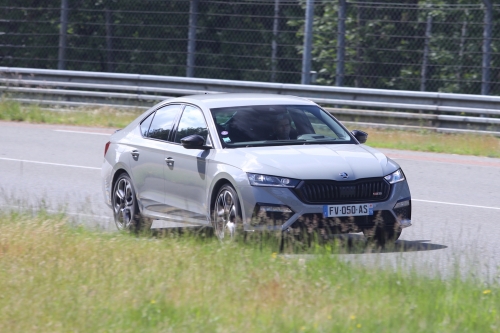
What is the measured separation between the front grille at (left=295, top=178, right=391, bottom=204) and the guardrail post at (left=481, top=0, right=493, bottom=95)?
1153 centimetres

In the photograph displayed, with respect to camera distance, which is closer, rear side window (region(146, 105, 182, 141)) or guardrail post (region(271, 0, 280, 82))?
rear side window (region(146, 105, 182, 141))

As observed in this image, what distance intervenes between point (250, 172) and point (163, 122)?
6.61 ft

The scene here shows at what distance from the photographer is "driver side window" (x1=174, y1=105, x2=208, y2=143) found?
9391 mm

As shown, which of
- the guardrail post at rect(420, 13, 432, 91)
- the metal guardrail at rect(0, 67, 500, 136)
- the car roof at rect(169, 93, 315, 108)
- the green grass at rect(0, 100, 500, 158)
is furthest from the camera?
the guardrail post at rect(420, 13, 432, 91)

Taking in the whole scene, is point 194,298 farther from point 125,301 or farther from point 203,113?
point 203,113

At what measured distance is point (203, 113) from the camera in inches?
373

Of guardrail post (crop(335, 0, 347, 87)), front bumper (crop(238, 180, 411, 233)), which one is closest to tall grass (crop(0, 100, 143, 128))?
guardrail post (crop(335, 0, 347, 87))

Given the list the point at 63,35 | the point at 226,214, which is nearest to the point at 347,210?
the point at 226,214

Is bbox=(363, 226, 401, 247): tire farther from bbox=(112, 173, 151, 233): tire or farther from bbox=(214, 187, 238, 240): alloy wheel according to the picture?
bbox=(112, 173, 151, 233): tire

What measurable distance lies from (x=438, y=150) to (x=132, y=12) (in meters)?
10.6

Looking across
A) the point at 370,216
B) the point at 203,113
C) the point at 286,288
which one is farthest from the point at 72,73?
the point at 286,288

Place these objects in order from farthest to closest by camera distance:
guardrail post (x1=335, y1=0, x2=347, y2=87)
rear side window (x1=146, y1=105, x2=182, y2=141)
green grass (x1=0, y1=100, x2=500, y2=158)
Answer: guardrail post (x1=335, y1=0, x2=347, y2=87)
green grass (x1=0, y1=100, x2=500, y2=158)
rear side window (x1=146, y1=105, x2=182, y2=141)

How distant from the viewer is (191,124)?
9570mm

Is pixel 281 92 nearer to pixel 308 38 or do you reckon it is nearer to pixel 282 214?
pixel 308 38
